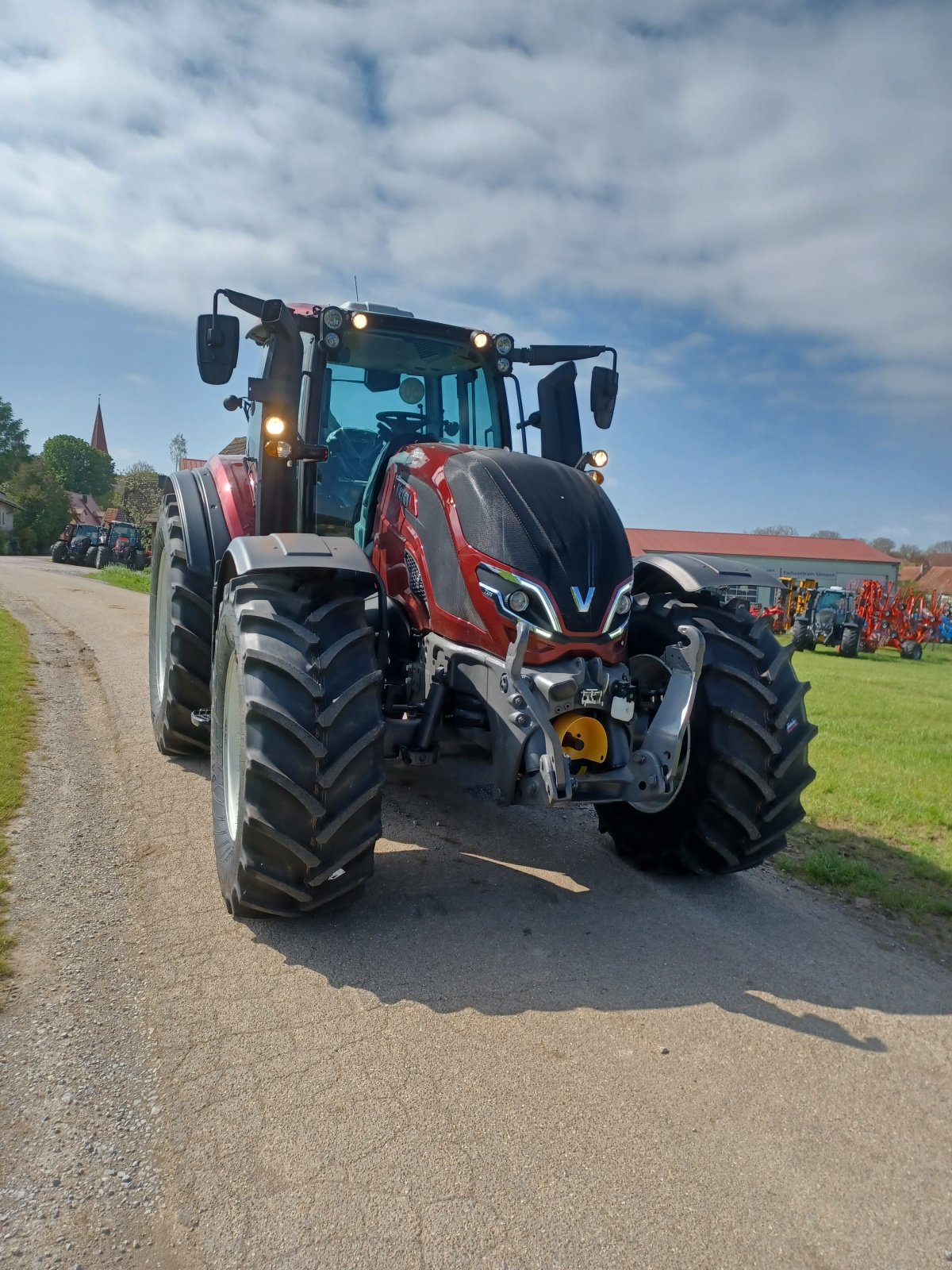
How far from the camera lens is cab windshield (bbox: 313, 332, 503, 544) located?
476 centimetres

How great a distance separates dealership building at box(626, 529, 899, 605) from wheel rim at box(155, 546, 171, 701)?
45875 mm

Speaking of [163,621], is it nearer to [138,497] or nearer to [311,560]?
[311,560]

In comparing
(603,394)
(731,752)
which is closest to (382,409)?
(603,394)

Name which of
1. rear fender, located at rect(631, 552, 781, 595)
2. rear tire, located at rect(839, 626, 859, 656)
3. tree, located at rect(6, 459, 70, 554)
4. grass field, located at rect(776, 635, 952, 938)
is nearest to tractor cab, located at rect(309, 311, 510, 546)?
rear fender, located at rect(631, 552, 781, 595)

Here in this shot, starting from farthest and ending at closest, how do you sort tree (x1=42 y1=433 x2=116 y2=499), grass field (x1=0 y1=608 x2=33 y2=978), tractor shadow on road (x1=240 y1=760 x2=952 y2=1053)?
tree (x1=42 y1=433 x2=116 y2=499) → grass field (x1=0 y1=608 x2=33 y2=978) → tractor shadow on road (x1=240 y1=760 x2=952 y2=1053)

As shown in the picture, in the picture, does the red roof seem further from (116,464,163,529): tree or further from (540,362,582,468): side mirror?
(540,362,582,468): side mirror

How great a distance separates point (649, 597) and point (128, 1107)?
2969mm

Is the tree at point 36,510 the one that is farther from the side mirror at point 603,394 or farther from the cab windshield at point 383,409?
the side mirror at point 603,394

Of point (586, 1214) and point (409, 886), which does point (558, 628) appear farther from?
point (586, 1214)

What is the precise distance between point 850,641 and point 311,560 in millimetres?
24322

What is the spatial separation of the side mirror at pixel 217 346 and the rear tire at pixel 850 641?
2368cm

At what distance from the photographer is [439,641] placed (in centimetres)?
379

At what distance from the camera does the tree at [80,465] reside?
301ft

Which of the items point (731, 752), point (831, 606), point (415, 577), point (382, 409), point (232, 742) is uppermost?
point (382, 409)
